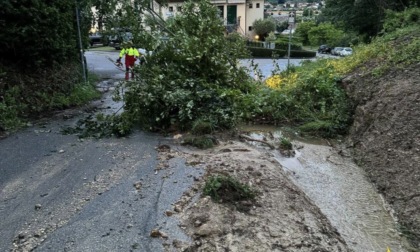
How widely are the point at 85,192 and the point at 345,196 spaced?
360 cm

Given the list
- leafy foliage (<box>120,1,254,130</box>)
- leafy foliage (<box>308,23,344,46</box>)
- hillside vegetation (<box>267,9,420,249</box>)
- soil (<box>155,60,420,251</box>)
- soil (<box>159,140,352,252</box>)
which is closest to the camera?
soil (<box>159,140,352,252</box>)

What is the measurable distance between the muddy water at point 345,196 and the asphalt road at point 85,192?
6.08 feet

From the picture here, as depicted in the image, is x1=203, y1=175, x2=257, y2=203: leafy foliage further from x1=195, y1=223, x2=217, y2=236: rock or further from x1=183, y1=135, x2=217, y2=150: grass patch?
x1=183, y1=135, x2=217, y2=150: grass patch

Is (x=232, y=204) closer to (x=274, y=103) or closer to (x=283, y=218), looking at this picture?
(x=283, y=218)

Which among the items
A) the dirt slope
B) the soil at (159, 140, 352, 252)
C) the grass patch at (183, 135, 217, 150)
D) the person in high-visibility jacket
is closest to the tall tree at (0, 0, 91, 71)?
the person in high-visibility jacket

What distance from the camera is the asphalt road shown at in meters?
3.82

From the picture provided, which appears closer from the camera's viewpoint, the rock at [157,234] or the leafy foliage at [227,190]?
the rock at [157,234]

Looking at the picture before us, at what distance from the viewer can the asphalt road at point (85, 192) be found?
382 centimetres

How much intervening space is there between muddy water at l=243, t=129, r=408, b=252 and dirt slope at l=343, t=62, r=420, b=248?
188 millimetres

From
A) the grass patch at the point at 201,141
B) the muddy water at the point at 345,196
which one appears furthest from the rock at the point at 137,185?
the muddy water at the point at 345,196

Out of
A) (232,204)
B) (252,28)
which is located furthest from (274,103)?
(252,28)

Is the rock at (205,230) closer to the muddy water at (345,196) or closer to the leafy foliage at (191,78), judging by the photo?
the muddy water at (345,196)

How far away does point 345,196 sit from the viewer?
5.61m

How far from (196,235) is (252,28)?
5389cm
